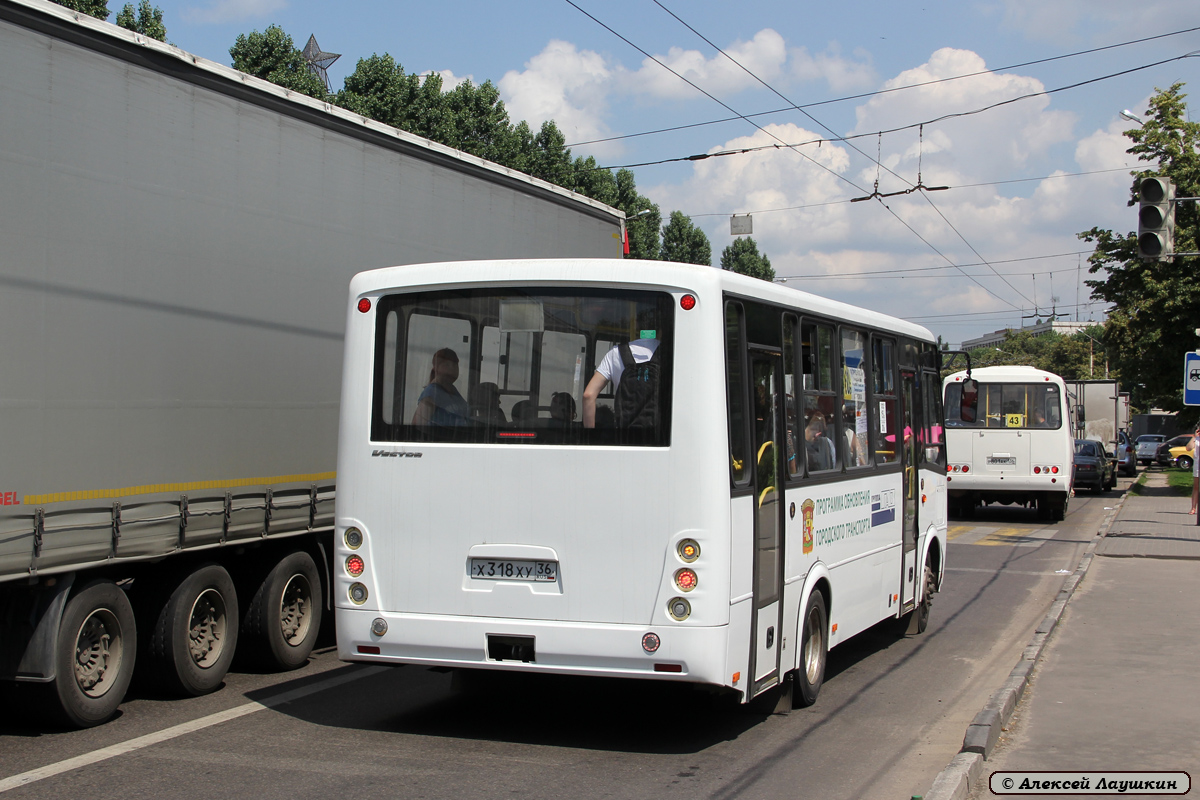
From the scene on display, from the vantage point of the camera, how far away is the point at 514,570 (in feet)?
21.7

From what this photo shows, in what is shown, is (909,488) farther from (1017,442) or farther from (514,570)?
(1017,442)

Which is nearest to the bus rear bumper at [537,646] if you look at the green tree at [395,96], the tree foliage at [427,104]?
the tree foliage at [427,104]

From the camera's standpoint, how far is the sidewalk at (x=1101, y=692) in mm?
6441

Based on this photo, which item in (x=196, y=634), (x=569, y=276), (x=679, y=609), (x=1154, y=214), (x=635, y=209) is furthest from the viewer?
(x=635, y=209)

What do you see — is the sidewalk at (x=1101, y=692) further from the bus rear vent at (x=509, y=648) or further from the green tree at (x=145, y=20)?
the green tree at (x=145, y=20)

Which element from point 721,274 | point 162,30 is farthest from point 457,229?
point 162,30

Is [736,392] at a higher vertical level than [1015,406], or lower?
lower

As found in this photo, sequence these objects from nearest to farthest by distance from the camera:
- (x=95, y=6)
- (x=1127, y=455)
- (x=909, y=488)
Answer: (x=909, y=488) < (x=95, y=6) < (x=1127, y=455)

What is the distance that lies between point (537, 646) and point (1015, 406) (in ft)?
70.7

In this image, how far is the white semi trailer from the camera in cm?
643

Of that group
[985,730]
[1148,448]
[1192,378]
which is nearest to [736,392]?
[985,730]

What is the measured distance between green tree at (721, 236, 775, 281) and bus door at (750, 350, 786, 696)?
6813 cm

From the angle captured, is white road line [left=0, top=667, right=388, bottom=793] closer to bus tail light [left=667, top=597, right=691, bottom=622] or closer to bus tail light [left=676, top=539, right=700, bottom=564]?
bus tail light [left=667, top=597, right=691, bottom=622]

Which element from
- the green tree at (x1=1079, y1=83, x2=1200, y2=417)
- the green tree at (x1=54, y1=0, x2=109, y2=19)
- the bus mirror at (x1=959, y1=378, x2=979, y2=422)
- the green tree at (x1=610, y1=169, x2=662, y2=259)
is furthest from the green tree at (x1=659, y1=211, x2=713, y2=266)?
the bus mirror at (x1=959, y1=378, x2=979, y2=422)
